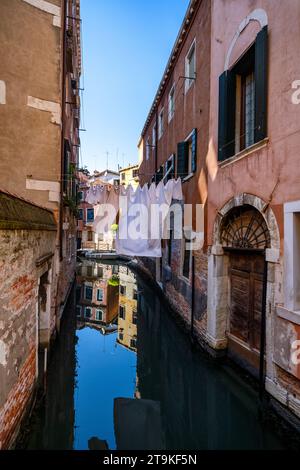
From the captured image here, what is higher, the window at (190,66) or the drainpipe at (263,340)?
the window at (190,66)

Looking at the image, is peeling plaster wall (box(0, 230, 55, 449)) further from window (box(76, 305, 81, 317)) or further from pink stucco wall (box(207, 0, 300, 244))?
window (box(76, 305, 81, 317))

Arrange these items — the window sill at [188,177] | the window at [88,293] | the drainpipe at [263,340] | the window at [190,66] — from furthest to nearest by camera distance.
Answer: the window at [88,293], the window at [190,66], the window sill at [188,177], the drainpipe at [263,340]

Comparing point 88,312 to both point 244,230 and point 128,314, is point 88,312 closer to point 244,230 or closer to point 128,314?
point 128,314

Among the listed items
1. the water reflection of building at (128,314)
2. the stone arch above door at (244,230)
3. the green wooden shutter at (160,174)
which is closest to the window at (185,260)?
the stone arch above door at (244,230)

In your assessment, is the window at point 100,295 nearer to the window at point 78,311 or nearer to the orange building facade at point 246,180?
the window at point 78,311

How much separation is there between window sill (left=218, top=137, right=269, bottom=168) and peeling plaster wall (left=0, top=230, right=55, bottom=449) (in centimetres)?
388

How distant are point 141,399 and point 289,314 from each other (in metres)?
3.15

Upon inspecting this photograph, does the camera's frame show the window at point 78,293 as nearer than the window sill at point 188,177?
No

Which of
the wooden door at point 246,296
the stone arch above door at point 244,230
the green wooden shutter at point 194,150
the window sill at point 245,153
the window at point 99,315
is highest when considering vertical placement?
the green wooden shutter at point 194,150

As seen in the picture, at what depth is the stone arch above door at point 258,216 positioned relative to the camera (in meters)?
4.11

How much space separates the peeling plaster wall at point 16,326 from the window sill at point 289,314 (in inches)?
141

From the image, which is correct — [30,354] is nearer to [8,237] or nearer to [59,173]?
[8,237]

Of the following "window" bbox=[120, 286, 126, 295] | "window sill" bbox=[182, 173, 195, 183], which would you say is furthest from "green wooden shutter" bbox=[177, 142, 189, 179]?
"window" bbox=[120, 286, 126, 295]
